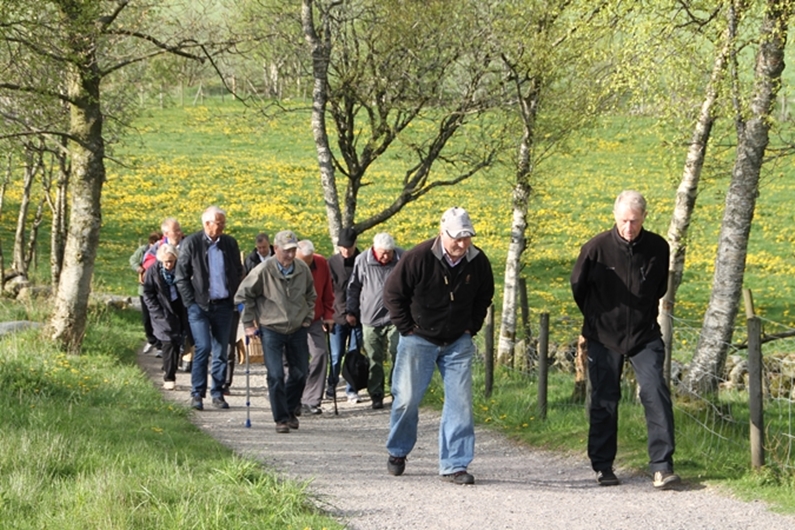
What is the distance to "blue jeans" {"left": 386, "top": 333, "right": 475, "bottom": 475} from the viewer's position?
354 inches

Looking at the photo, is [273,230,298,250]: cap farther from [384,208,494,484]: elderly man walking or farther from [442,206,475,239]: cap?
[442,206,475,239]: cap

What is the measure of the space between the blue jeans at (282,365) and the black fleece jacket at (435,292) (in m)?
2.72

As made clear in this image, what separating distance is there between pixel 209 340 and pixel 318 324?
3.90 feet

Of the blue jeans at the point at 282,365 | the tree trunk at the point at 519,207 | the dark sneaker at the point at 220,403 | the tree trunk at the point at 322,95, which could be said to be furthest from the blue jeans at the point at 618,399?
the tree trunk at the point at 322,95

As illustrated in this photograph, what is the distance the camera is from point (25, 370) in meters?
12.5

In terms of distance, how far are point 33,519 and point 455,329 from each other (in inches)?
136

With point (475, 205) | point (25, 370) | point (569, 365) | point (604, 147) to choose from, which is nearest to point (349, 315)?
point (25, 370)

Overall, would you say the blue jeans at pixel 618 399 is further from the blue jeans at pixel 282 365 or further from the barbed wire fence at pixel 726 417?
the blue jeans at pixel 282 365

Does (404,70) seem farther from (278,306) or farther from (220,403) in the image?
(278,306)

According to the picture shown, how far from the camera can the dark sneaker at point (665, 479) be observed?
333 inches

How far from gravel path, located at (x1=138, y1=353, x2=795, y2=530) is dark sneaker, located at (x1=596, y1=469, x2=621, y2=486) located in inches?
3.2

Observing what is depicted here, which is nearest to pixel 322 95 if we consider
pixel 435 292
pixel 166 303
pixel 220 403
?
pixel 166 303

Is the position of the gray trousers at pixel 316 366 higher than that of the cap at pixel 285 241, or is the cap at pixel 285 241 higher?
the cap at pixel 285 241

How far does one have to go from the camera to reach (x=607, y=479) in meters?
8.87
